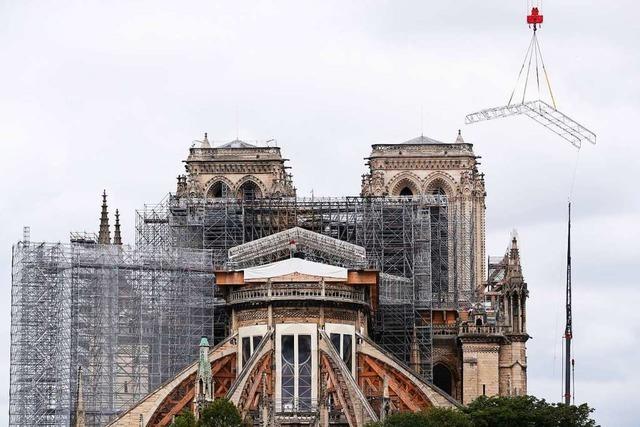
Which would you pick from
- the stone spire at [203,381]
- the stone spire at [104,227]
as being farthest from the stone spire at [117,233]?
the stone spire at [203,381]

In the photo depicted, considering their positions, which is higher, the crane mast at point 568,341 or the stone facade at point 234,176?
the stone facade at point 234,176

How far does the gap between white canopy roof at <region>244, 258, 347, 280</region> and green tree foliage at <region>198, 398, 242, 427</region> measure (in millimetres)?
19000

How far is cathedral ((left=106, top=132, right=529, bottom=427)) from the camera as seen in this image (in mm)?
167625

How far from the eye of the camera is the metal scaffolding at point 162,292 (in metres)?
170

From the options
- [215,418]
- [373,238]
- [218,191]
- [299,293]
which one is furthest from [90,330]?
[218,191]

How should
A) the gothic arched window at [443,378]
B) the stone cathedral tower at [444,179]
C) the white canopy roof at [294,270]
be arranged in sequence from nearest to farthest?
1. the white canopy roof at [294,270]
2. the gothic arched window at [443,378]
3. the stone cathedral tower at [444,179]

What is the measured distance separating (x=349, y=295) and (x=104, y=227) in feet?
84.8

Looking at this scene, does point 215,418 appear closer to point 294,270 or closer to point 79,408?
point 79,408

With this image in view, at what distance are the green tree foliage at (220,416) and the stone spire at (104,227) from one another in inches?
1381

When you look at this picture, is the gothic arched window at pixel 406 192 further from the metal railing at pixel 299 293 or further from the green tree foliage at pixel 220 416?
the green tree foliage at pixel 220 416

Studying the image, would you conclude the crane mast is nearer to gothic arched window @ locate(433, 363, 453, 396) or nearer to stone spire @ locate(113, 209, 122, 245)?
gothic arched window @ locate(433, 363, 453, 396)

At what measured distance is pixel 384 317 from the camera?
182500mm

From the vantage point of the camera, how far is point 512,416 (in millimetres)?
156750

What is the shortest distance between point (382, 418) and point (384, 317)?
2396 centimetres
